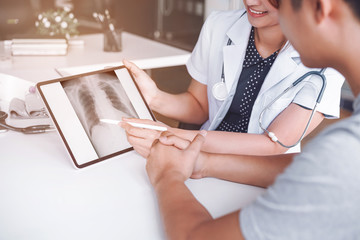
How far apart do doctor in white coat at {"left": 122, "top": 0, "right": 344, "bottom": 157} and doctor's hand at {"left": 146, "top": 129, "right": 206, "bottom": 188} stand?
11cm

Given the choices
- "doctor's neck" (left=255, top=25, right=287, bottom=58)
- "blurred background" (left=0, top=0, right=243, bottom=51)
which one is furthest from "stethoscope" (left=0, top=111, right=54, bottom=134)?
"blurred background" (left=0, top=0, right=243, bottom=51)

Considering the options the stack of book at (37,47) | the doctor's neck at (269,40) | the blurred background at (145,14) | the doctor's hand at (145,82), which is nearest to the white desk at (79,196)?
the doctor's hand at (145,82)

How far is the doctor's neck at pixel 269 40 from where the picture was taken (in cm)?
154

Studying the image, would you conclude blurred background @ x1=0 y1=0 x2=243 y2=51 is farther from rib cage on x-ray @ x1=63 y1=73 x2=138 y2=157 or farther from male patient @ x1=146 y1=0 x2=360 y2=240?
male patient @ x1=146 y1=0 x2=360 y2=240

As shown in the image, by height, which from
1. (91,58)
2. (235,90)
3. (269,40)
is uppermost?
(269,40)

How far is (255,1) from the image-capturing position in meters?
1.44

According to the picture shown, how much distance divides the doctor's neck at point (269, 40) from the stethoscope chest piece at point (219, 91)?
0.19 m

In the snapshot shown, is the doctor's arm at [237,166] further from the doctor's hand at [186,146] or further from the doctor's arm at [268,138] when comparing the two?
the doctor's arm at [268,138]

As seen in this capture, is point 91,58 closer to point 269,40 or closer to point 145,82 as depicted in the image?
point 145,82

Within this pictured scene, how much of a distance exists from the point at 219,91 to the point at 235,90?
0.21 ft

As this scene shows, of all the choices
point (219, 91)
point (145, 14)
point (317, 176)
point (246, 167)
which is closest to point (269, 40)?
point (219, 91)

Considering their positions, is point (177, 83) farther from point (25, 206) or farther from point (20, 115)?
point (25, 206)

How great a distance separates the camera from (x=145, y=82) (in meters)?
1.58

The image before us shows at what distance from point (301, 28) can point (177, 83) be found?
4.32 metres
